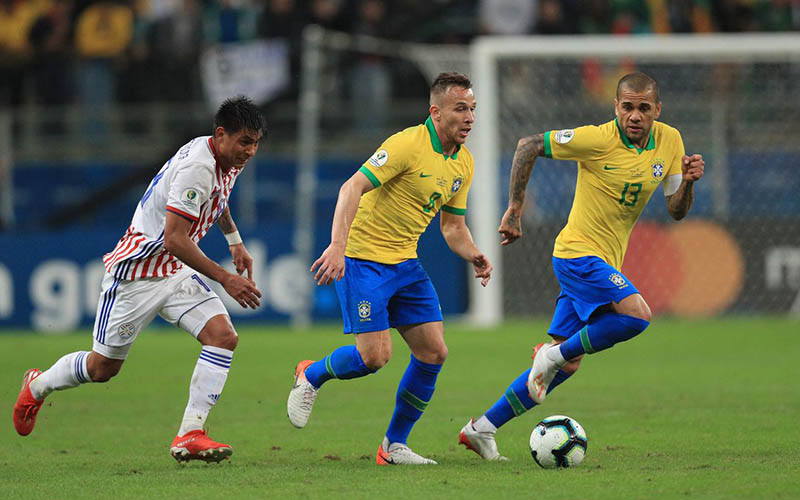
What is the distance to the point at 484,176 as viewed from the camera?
54.4 feet

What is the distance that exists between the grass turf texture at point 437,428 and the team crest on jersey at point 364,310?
2.73 ft

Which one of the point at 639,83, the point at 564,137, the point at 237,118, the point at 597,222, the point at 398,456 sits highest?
the point at 639,83

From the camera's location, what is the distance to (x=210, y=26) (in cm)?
1981

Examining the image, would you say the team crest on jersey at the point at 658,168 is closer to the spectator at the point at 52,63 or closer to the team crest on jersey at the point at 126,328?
the team crest on jersey at the point at 126,328

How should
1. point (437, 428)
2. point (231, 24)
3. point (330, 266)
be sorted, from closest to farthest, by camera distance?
point (330, 266)
point (437, 428)
point (231, 24)

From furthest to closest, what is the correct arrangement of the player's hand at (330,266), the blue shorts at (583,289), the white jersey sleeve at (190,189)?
1. the blue shorts at (583,289)
2. the white jersey sleeve at (190,189)
3. the player's hand at (330,266)

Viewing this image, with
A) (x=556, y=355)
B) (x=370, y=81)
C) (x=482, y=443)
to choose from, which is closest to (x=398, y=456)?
(x=482, y=443)

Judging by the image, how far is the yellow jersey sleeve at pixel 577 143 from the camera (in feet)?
24.3

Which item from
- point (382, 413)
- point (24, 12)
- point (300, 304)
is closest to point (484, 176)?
point (300, 304)

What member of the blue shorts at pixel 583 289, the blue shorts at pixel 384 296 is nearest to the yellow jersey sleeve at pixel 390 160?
the blue shorts at pixel 384 296

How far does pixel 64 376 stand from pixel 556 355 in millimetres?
2898

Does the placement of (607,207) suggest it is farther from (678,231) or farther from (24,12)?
(24,12)

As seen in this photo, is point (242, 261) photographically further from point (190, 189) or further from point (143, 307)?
point (190, 189)

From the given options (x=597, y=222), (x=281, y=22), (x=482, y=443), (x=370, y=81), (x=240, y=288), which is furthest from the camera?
(x=281, y=22)
